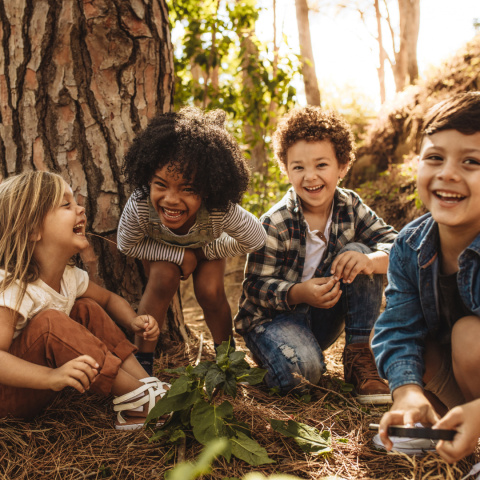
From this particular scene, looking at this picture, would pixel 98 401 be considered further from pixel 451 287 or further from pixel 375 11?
pixel 375 11

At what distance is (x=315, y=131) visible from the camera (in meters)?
2.21

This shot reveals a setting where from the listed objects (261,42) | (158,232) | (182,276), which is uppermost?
(261,42)

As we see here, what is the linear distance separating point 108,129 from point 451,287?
1.77m

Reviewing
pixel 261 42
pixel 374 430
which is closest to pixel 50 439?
pixel 374 430

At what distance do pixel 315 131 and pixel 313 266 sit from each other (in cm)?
70

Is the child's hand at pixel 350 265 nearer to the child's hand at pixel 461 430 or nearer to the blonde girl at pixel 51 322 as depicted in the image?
the blonde girl at pixel 51 322

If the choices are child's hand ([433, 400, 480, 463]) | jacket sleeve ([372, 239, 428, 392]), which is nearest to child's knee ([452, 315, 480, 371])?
jacket sleeve ([372, 239, 428, 392])

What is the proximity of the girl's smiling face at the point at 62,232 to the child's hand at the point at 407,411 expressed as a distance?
4.29 ft

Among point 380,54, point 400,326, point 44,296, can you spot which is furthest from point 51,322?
point 380,54

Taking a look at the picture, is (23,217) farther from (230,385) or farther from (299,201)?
(299,201)

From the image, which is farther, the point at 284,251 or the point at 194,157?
the point at 284,251

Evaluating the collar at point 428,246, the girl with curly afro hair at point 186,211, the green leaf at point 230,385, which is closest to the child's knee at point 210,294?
the girl with curly afro hair at point 186,211

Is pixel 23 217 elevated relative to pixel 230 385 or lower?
elevated

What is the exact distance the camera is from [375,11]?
47.4ft
